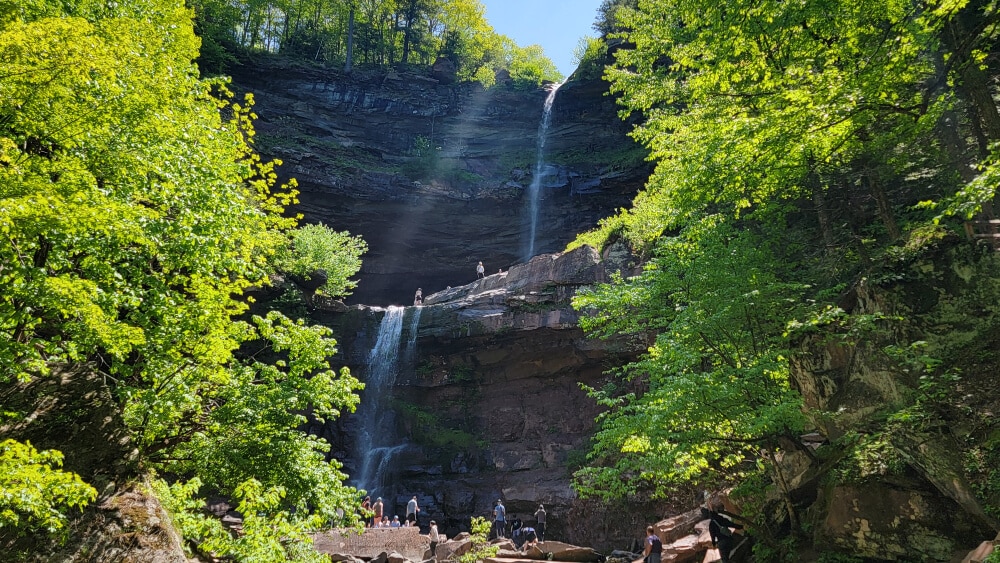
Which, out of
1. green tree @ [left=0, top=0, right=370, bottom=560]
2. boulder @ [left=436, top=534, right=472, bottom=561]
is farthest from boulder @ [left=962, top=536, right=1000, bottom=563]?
boulder @ [left=436, top=534, right=472, bottom=561]

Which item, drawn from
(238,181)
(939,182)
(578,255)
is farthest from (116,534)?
(578,255)

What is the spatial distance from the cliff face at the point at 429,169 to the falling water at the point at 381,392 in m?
13.1

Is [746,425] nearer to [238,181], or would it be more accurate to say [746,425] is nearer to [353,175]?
[238,181]

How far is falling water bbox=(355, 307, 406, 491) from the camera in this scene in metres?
28.0

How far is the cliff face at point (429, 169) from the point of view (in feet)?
128

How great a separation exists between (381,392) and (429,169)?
18584mm

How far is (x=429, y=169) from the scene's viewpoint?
40500 mm

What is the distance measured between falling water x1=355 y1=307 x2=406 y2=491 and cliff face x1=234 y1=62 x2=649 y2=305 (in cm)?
1309

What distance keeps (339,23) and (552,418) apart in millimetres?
43993

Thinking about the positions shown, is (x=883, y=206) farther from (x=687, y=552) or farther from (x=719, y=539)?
(x=687, y=552)

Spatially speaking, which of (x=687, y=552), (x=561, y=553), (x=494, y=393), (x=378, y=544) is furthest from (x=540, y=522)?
(x=687, y=552)

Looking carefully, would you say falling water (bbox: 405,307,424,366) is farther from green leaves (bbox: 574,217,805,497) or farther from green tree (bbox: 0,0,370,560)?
green tree (bbox: 0,0,370,560)

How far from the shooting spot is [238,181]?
1082cm

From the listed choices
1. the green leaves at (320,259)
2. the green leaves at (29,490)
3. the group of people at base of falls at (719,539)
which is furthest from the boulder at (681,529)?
the green leaves at (320,259)
